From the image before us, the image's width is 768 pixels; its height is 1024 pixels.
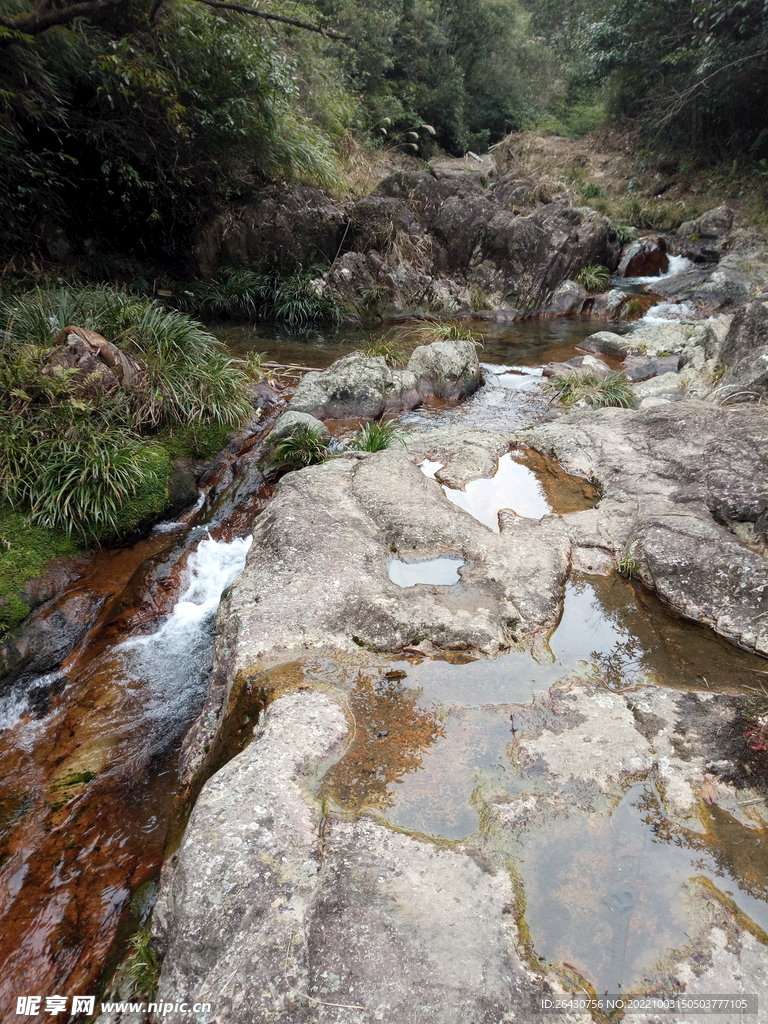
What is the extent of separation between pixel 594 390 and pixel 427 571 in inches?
194

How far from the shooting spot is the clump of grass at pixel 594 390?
7141mm

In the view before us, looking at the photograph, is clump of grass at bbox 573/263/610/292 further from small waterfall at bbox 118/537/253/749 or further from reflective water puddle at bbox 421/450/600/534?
small waterfall at bbox 118/537/253/749

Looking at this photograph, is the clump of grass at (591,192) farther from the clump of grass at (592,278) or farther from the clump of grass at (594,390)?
the clump of grass at (594,390)

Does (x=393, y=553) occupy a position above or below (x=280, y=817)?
above

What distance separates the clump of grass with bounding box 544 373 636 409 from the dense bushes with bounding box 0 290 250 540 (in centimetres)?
432

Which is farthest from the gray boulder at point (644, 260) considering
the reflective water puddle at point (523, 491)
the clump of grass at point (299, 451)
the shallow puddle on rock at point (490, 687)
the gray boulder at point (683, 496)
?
the shallow puddle on rock at point (490, 687)

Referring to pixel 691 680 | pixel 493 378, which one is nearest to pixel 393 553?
pixel 691 680

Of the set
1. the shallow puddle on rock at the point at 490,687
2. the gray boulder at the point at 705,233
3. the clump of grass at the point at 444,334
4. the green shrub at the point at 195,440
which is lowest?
the shallow puddle on rock at the point at 490,687

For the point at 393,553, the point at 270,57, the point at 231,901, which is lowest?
the point at 231,901

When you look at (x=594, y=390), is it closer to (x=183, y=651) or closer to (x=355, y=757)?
(x=183, y=651)

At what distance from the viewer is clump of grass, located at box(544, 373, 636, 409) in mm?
7141

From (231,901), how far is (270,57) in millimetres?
10596

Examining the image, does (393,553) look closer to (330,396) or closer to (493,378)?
(330,396)

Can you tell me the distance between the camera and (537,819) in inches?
85.0
